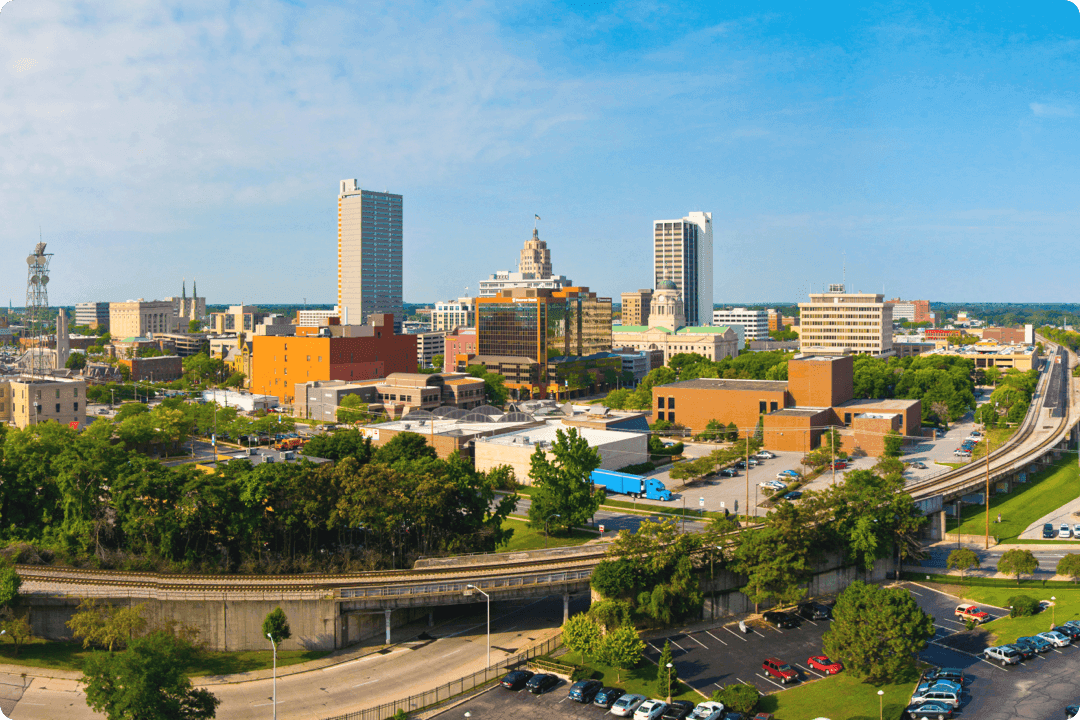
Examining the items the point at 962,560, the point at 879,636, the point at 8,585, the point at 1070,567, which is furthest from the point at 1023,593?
the point at 8,585

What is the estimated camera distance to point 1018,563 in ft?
130

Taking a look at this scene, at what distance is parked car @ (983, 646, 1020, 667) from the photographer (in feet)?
102

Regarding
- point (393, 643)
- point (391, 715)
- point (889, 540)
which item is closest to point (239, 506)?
point (393, 643)

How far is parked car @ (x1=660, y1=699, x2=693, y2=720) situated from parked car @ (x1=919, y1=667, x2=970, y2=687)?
8.42 meters

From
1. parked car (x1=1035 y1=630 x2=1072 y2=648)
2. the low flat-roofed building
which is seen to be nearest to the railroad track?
parked car (x1=1035 y1=630 x2=1072 y2=648)

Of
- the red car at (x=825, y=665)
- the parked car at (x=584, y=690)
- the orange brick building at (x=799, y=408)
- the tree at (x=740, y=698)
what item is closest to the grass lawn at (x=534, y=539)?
the parked car at (x=584, y=690)

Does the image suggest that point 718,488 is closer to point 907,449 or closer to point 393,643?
point 907,449

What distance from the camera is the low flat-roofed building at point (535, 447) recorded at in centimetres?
5953

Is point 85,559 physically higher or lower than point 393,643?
higher

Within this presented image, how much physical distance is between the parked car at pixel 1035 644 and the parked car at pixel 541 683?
1739 centimetres

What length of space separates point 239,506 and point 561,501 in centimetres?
1637

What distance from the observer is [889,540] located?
4138 cm

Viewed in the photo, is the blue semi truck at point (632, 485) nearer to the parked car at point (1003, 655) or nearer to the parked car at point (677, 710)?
the parked car at point (1003, 655)

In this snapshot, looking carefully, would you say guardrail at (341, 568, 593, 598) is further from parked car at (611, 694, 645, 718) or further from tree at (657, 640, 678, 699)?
parked car at (611, 694, 645, 718)
